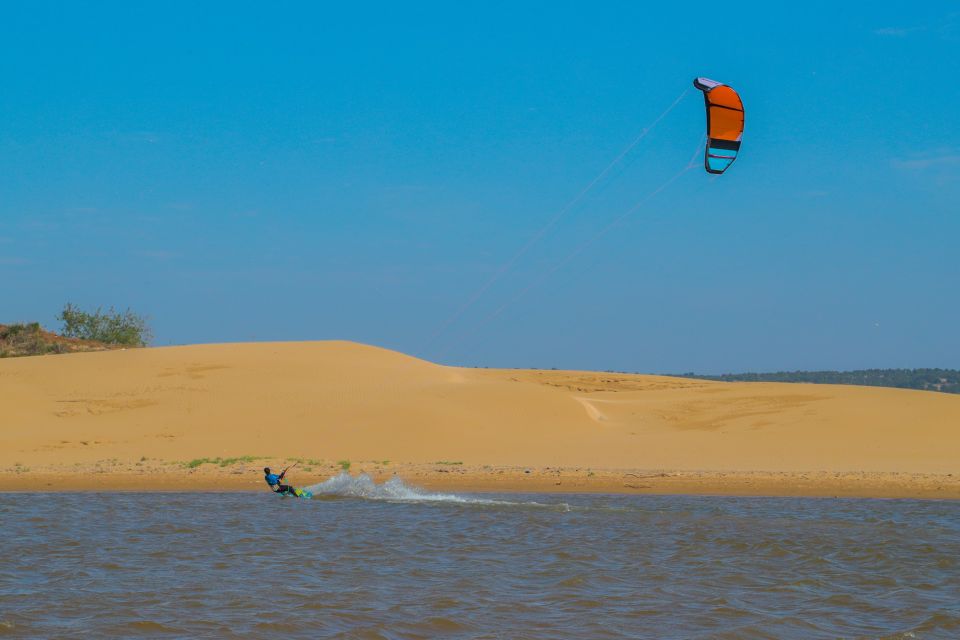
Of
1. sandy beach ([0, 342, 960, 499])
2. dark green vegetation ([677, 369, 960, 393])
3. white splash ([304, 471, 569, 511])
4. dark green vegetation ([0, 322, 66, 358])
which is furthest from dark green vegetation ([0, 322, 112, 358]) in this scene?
dark green vegetation ([677, 369, 960, 393])

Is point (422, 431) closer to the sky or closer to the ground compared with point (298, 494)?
closer to the sky

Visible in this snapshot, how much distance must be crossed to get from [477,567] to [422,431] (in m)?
11.8

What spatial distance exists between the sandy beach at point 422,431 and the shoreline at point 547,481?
6cm

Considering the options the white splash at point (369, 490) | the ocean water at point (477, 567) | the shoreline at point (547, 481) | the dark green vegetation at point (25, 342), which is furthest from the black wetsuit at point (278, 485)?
the dark green vegetation at point (25, 342)

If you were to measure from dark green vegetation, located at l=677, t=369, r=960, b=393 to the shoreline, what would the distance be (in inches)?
2157

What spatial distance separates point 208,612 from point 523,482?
9.51 meters

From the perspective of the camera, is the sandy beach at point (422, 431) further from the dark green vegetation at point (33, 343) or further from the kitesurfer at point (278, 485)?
the dark green vegetation at point (33, 343)

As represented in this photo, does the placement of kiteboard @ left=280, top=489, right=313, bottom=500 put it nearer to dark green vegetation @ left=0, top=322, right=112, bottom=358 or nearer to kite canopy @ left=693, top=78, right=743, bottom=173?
kite canopy @ left=693, top=78, right=743, bottom=173

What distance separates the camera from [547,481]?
60.6 ft

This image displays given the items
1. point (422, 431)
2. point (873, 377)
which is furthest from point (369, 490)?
point (873, 377)

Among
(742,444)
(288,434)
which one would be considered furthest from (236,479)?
(742,444)

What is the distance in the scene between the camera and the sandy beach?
18719 millimetres

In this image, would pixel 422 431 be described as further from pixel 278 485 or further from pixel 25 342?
pixel 25 342

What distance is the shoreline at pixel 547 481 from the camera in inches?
692
